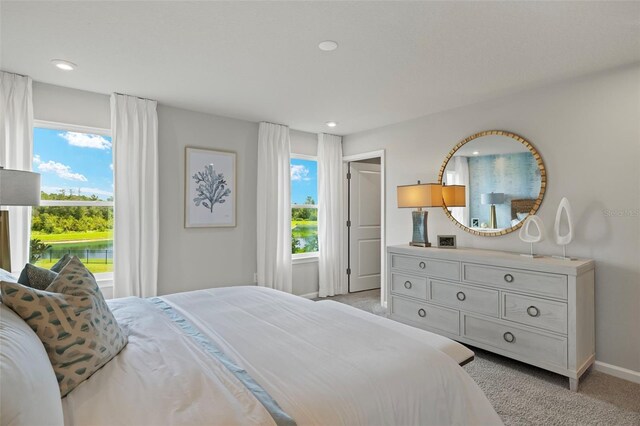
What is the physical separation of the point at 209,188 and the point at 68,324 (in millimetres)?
2993

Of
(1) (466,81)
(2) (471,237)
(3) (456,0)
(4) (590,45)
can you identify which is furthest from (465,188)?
(3) (456,0)

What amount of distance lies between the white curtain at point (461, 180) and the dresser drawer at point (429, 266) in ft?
2.30

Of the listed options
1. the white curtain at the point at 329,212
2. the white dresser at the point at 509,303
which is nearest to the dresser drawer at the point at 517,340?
the white dresser at the point at 509,303

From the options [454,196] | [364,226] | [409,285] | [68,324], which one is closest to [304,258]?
[364,226]

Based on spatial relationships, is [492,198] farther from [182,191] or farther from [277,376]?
[182,191]

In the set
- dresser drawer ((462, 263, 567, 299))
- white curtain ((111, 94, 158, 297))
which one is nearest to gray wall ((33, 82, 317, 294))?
white curtain ((111, 94, 158, 297))

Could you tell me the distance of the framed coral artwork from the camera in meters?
3.96

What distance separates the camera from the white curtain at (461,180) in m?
3.71

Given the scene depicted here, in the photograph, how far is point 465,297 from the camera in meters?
3.11

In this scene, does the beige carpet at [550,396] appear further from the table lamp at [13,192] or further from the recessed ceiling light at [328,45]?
the table lamp at [13,192]

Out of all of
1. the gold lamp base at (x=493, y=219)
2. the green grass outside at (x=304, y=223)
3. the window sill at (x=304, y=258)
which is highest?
the gold lamp base at (x=493, y=219)

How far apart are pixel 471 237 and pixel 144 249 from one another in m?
3.47

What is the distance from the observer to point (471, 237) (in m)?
3.69

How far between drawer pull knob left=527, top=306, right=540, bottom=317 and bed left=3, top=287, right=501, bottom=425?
136 centimetres
